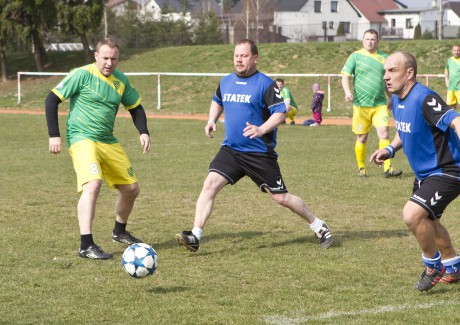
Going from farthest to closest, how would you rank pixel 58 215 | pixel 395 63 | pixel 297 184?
pixel 297 184 → pixel 58 215 → pixel 395 63

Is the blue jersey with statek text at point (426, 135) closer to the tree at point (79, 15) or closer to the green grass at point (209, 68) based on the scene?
the green grass at point (209, 68)

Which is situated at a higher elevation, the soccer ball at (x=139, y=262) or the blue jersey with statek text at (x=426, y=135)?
the blue jersey with statek text at (x=426, y=135)

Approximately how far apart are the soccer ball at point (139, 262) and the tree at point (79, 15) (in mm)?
42165

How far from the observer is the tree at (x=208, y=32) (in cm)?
6950

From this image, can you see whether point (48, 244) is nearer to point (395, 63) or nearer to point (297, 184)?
point (395, 63)

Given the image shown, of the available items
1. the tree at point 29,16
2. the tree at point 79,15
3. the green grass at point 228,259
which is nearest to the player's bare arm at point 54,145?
the green grass at point 228,259

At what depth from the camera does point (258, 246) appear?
328 inches

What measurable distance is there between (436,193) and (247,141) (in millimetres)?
2273

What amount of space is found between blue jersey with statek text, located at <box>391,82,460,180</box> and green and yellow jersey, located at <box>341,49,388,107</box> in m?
6.71

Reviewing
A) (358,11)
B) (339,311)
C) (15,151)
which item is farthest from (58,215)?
(358,11)

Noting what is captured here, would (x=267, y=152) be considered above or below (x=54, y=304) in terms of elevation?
above

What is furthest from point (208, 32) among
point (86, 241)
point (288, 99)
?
point (86, 241)

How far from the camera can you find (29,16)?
4728 cm

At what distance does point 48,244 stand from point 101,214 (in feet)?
6.55
